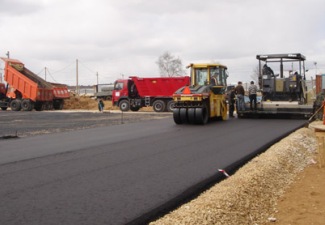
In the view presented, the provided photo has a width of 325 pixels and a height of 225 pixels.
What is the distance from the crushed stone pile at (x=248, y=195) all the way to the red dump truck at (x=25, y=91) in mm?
23605

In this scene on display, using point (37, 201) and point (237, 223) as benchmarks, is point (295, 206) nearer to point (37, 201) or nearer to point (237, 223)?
point (237, 223)

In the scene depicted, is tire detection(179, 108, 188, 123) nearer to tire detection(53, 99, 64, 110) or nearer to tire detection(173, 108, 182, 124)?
tire detection(173, 108, 182, 124)

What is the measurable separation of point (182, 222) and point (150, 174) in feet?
7.15

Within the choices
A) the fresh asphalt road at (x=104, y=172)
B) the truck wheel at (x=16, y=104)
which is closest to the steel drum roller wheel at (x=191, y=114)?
the fresh asphalt road at (x=104, y=172)

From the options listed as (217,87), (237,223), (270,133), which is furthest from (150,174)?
(217,87)

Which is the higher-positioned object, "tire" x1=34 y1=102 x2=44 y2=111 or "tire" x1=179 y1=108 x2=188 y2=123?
"tire" x1=34 y1=102 x2=44 y2=111

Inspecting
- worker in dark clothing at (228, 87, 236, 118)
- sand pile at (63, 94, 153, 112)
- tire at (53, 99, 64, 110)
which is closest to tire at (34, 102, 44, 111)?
tire at (53, 99, 64, 110)

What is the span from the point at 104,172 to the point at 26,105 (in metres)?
25.1

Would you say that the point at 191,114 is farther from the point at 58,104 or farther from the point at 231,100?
the point at 58,104

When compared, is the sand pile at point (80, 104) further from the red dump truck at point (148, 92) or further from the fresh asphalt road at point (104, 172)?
the fresh asphalt road at point (104, 172)

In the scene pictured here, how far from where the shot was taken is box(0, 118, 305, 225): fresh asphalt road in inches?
178

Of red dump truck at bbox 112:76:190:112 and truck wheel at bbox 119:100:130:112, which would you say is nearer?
red dump truck at bbox 112:76:190:112

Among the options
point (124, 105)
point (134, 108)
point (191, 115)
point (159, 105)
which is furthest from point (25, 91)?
point (191, 115)

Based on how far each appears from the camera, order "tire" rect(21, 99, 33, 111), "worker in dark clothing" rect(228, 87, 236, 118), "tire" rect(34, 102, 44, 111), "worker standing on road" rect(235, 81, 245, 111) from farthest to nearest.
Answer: "tire" rect(34, 102, 44, 111) < "tire" rect(21, 99, 33, 111) < "worker in dark clothing" rect(228, 87, 236, 118) < "worker standing on road" rect(235, 81, 245, 111)
